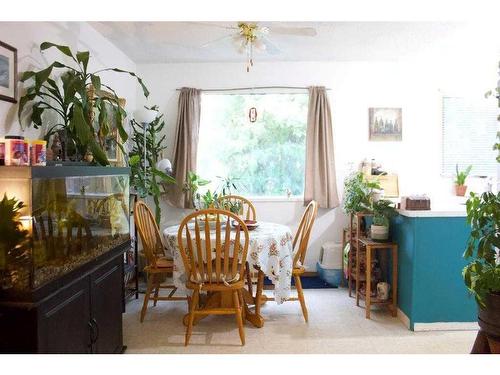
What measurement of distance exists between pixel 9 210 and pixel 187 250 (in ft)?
4.80

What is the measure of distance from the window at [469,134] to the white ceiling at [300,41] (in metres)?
0.83

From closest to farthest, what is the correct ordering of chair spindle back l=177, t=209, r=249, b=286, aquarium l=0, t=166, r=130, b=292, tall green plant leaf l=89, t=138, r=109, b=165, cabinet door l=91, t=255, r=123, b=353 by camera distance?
aquarium l=0, t=166, r=130, b=292
cabinet door l=91, t=255, r=123, b=353
tall green plant leaf l=89, t=138, r=109, b=165
chair spindle back l=177, t=209, r=249, b=286

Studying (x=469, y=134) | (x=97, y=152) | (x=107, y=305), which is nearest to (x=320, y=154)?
(x=469, y=134)

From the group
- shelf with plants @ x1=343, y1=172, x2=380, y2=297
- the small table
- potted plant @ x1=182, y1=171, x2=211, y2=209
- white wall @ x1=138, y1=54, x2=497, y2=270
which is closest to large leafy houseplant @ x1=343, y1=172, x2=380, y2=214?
shelf with plants @ x1=343, y1=172, x2=380, y2=297

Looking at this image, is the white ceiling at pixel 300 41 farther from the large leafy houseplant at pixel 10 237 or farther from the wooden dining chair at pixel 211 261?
the large leafy houseplant at pixel 10 237

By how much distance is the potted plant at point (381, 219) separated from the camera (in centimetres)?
340

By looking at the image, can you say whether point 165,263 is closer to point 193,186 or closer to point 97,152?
point 97,152

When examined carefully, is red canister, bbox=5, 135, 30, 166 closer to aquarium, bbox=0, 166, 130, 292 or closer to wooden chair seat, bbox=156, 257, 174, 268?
aquarium, bbox=0, 166, 130, 292

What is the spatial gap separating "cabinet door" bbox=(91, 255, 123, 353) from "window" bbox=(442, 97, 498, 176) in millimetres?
3936

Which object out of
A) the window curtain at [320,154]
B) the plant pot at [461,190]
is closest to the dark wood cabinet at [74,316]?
the window curtain at [320,154]

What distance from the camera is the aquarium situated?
166 centimetres

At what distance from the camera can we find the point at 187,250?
9.85 ft

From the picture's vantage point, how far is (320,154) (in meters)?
4.77
